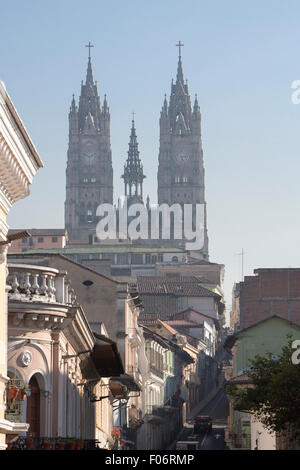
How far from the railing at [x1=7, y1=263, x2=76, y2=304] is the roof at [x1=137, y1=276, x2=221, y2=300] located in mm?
124691

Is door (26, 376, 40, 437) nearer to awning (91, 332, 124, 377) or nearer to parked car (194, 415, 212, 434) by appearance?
awning (91, 332, 124, 377)

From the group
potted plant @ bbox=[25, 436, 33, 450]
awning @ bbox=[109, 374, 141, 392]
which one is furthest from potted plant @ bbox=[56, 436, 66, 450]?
awning @ bbox=[109, 374, 141, 392]

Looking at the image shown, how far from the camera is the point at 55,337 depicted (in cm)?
→ 2912

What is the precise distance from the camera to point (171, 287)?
166m

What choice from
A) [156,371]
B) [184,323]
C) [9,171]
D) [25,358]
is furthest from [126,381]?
[184,323]

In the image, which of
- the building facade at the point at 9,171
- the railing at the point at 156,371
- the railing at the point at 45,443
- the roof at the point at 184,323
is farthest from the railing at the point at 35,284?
the roof at the point at 184,323

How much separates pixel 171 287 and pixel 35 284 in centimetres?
13958

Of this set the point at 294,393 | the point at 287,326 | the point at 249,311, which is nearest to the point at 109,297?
the point at 294,393

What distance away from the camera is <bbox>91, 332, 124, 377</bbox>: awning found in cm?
4000

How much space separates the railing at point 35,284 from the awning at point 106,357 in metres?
10.6

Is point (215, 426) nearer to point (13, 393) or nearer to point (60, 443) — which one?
point (60, 443)

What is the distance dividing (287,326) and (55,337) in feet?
187

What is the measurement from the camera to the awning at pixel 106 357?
40.0 m

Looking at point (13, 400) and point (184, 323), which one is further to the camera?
point (184, 323)
